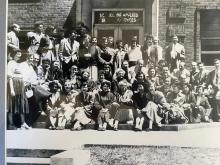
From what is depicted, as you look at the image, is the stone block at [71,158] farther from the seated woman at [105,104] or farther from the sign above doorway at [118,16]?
the sign above doorway at [118,16]

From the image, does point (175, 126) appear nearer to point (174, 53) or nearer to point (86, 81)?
point (174, 53)

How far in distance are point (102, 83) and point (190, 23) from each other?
0.46 metres

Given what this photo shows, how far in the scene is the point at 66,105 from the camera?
1.68m

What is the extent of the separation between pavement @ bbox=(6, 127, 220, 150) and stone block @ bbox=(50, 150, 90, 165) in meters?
0.03

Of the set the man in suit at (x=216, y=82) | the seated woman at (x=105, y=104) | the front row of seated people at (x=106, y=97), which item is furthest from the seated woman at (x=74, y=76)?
the man in suit at (x=216, y=82)

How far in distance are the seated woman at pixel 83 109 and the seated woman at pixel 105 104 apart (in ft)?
0.09

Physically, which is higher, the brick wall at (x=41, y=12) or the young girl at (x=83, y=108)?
the brick wall at (x=41, y=12)

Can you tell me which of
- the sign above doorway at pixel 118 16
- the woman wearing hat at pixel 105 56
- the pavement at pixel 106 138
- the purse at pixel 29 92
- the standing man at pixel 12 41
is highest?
the sign above doorway at pixel 118 16

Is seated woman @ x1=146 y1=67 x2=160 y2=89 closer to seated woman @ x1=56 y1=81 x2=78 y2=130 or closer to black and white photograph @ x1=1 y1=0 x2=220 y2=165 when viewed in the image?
black and white photograph @ x1=1 y1=0 x2=220 y2=165

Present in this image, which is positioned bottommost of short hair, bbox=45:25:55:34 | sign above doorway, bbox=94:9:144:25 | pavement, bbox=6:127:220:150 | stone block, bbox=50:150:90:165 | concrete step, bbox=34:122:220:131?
stone block, bbox=50:150:90:165

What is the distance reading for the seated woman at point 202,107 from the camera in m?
1.63

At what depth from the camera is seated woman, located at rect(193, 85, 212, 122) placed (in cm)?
Answer: 163

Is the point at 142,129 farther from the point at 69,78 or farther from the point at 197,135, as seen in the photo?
the point at 69,78

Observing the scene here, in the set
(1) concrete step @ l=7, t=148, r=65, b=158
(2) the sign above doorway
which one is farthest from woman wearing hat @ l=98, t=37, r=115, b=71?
(1) concrete step @ l=7, t=148, r=65, b=158
